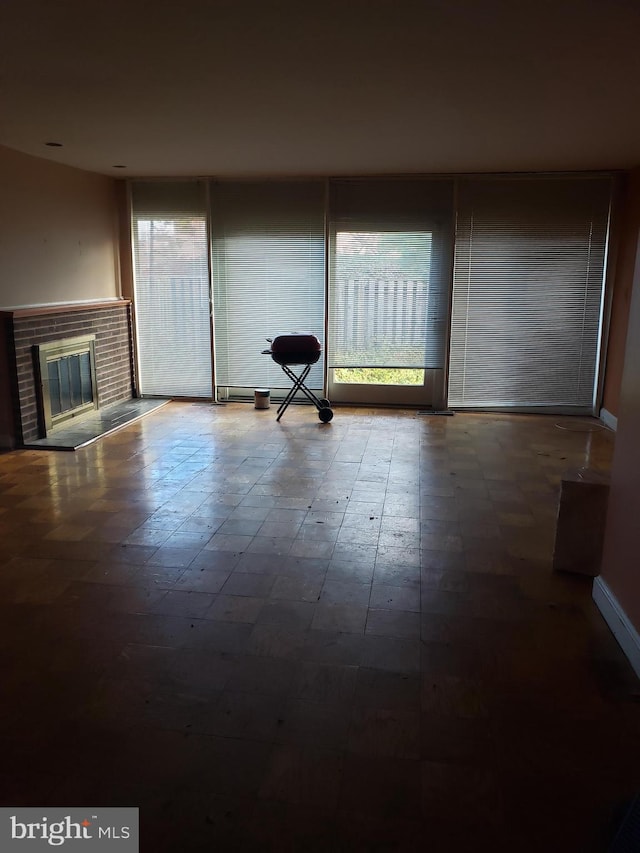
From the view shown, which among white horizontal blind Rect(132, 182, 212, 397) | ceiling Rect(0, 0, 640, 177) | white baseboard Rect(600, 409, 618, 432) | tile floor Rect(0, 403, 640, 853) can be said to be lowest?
tile floor Rect(0, 403, 640, 853)

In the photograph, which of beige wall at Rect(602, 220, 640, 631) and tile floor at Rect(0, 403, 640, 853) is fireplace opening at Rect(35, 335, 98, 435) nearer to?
tile floor at Rect(0, 403, 640, 853)

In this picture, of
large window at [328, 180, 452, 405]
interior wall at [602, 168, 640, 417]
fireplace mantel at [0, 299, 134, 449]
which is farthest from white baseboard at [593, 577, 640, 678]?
fireplace mantel at [0, 299, 134, 449]

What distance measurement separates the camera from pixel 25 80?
124 inches

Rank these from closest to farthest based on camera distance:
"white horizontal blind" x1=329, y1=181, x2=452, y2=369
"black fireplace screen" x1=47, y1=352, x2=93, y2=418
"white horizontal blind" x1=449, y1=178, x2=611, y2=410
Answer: "black fireplace screen" x1=47, y1=352, x2=93, y2=418 → "white horizontal blind" x1=449, y1=178, x2=611, y2=410 → "white horizontal blind" x1=329, y1=181, x2=452, y2=369

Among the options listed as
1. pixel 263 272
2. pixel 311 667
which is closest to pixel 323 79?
pixel 311 667

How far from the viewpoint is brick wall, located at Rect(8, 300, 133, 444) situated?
4.98 metres

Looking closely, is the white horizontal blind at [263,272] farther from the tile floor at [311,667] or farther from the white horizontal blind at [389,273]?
the tile floor at [311,667]

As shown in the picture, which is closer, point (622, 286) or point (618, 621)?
point (618, 621)

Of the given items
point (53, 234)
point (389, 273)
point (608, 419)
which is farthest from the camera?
point (389, 273)

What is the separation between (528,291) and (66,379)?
4.44 metres

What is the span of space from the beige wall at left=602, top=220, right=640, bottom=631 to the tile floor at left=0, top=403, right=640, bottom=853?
0.19 m

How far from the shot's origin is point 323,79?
10.3 ft

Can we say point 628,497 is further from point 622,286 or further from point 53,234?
point 53,234

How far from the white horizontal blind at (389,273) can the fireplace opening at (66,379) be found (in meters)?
2.42
